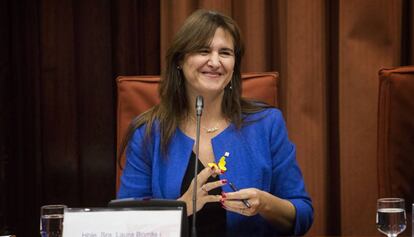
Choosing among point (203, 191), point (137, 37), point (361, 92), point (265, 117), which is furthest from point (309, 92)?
point (203, 191)

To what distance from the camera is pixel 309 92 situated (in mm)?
2848

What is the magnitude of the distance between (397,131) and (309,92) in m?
0.68

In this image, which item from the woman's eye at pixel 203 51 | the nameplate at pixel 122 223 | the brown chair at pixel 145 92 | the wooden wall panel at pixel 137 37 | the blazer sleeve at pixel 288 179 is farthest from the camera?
the wooden wall panel at pixel 137 37

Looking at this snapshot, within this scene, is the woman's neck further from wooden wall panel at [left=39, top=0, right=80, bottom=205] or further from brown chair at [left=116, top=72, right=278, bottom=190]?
wooden wall panel at [left=39, top=0, right=80, bottom=205]

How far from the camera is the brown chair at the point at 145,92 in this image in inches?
95.0

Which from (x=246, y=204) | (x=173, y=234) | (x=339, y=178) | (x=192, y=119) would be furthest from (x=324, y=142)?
(x=173, y=234)

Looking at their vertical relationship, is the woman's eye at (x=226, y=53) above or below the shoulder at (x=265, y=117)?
above

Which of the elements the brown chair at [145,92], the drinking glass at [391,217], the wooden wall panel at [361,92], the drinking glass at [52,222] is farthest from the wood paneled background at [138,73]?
the drinking glass at [52,222]

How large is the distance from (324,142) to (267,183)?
0.75 m

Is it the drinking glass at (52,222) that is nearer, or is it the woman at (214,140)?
the drinking glass at (52,222)

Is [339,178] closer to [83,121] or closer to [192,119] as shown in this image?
[192,119]

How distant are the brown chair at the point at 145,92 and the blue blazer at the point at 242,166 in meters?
0.11

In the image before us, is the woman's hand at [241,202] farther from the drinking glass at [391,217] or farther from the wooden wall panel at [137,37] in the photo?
the wooden wall panel at [137,37]

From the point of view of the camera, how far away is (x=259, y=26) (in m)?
2.91
